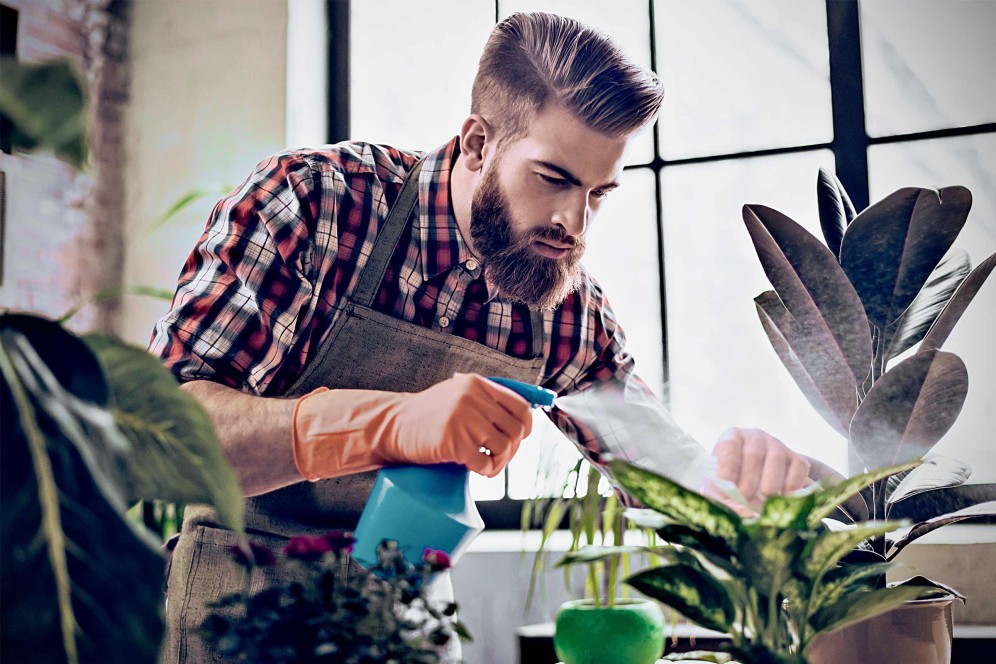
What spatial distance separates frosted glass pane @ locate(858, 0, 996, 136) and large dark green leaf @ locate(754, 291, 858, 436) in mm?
1005

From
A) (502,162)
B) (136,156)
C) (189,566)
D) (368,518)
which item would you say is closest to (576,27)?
(502,162)

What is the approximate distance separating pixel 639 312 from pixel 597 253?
19cm

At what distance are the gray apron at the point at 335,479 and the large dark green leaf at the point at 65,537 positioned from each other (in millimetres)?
862

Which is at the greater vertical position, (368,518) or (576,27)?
(576,27)

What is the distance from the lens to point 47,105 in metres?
0.37

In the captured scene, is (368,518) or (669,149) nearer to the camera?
(368,518)

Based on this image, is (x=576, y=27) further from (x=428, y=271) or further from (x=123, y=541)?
(x=123, y=541)

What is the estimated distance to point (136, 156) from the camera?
7.55 feet

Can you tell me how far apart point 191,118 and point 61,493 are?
214cm

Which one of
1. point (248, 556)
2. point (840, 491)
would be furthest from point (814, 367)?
point (248, 556)

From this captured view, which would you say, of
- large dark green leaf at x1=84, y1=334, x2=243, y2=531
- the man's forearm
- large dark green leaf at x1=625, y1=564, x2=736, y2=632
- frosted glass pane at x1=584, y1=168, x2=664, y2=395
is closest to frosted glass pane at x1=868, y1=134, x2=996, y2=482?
frosted glass pane at x1=584, y1=168, x2=664, y2=395

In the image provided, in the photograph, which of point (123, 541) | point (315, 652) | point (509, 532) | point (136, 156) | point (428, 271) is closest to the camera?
point (123, 541)

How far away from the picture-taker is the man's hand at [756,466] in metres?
1.09

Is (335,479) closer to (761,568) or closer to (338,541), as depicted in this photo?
(338,541)
